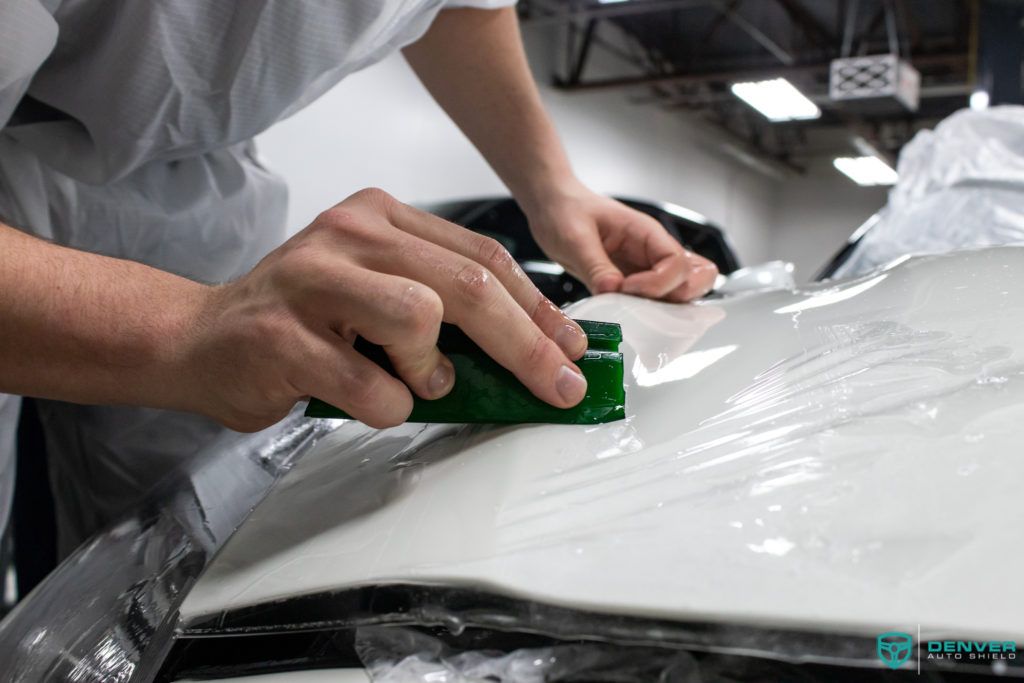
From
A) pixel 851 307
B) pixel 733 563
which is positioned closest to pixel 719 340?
pixel 851 307

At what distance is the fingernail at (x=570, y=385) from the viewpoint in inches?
19.8

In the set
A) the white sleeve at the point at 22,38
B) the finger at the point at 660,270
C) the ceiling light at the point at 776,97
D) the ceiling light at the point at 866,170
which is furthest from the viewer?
the ceiling light at the point at 866,170

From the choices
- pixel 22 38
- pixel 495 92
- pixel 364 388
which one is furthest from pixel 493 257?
pixel 495 92

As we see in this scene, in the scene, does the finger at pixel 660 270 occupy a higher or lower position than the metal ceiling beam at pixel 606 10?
lower

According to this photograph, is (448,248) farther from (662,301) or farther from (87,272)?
(662,301)

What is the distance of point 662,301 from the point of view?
3.01 ft

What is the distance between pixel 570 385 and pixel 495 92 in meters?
0.65

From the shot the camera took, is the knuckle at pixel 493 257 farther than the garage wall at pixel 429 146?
No

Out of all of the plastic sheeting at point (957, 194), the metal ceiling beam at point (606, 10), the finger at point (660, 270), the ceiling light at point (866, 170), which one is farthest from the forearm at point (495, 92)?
the ceiling light at point (866, 170)

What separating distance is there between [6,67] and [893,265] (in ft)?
2.60

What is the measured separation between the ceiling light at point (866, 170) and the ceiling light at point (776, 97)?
398cm

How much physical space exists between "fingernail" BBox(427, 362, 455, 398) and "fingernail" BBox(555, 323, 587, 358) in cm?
7

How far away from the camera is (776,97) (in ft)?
26.6
